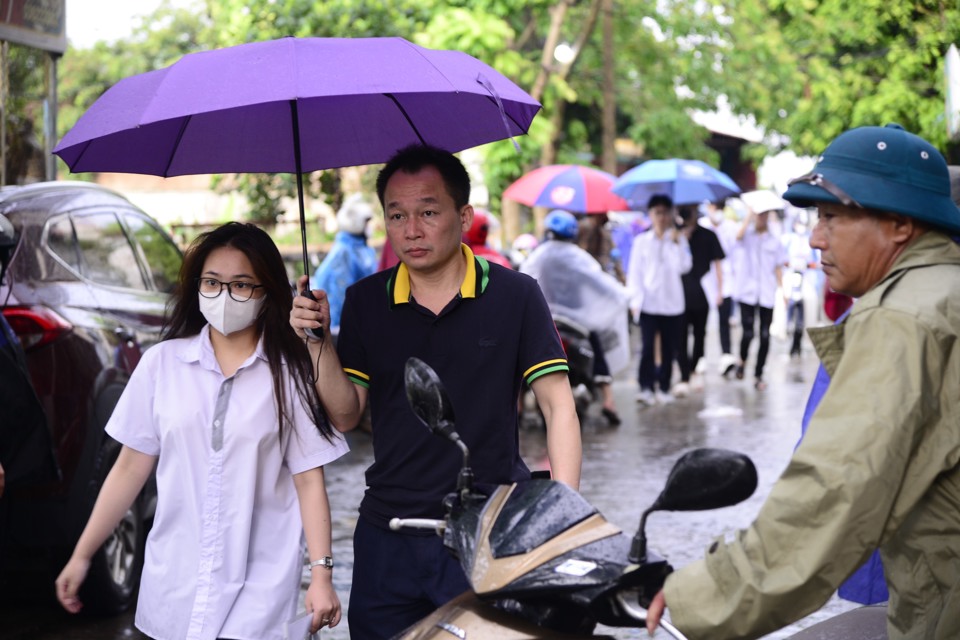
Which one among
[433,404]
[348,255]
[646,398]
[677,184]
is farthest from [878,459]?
[677,184]

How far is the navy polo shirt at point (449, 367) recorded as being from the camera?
11.6 ft

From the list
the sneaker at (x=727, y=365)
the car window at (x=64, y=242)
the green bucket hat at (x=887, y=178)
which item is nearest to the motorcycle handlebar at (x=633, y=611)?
the green bucket hat at (x=887, y=178)

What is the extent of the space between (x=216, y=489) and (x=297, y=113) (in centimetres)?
105

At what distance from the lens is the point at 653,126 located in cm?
2747

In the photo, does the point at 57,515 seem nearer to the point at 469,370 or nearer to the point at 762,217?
the point at 469,370

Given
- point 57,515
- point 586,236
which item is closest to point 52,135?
point 57,515

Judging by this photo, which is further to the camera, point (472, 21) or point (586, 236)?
point (472, 21)

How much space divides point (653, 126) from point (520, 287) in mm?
24288

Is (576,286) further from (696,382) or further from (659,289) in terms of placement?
(696,382)

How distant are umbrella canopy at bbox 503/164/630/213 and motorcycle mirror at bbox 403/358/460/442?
1161cm

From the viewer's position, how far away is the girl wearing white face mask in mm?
3547

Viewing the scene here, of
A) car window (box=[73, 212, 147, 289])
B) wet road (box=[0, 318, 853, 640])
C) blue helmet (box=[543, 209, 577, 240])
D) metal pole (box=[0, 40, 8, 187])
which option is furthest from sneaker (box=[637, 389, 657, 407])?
car window (box=[73, 212, 147, 289])

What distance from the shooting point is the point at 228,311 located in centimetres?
369

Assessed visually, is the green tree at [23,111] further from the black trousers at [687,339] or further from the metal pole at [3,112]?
the black trousers at [687,339]
